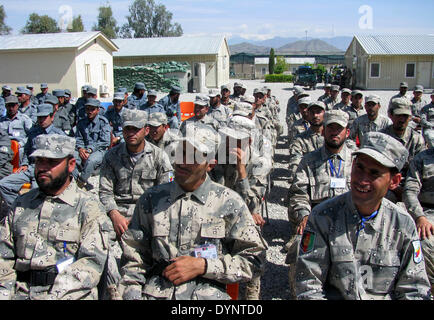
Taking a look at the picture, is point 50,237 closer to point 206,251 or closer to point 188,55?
point 206,251

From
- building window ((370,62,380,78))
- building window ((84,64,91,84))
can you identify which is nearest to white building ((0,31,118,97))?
building window ((84,64,91,84))

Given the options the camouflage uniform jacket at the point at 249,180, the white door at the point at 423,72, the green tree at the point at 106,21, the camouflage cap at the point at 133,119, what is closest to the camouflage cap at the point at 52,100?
the camouflage cap at the point at 133,119

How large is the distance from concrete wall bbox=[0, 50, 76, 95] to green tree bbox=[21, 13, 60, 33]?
3481 cm

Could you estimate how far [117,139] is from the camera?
8.27m

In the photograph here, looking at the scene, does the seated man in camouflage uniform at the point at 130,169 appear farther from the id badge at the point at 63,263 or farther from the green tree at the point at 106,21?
the green tree at the point at 106,21

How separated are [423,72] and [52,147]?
1498 inches

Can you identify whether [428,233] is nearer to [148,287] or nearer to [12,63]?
[148,287]

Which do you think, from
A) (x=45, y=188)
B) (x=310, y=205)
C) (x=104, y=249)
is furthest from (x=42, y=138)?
(x=310, y=205)

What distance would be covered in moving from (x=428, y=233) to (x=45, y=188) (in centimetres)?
336

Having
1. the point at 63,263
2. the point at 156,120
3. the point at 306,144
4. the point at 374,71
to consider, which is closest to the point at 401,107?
the point at 306,144

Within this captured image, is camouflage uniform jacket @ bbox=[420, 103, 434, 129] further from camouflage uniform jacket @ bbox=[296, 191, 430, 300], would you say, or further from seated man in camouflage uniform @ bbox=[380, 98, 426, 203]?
camouflage uniform jacket @ bbox=[296, 191, 430, 300]

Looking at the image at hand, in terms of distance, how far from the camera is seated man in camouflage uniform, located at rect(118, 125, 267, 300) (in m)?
2.50

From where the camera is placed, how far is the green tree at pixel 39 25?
56438 mm

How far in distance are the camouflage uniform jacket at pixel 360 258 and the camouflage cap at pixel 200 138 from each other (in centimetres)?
83
